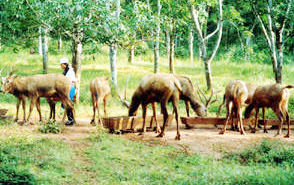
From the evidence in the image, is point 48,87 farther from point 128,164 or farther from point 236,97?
point 236,97

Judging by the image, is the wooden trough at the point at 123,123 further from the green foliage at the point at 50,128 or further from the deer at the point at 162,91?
the green foliage at the point at 50,128

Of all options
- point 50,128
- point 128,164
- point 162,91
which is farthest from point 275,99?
point 50,128

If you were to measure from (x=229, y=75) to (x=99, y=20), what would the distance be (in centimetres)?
1381

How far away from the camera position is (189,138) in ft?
32.8

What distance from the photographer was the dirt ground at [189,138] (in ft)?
29.6

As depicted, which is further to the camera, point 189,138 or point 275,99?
point 275,99

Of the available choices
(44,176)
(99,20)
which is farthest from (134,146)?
(99,20)

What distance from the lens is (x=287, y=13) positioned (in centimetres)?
1349

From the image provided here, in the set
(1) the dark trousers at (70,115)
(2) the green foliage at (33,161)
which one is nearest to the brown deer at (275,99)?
(1) the dark trousers at (70,115)

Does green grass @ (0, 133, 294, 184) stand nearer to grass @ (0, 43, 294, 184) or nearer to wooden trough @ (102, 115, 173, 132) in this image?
grass @ (0, 43, 294, 184)

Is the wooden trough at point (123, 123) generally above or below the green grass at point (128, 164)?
above

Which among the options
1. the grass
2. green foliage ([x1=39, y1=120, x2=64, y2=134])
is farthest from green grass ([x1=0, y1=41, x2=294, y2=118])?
the grass

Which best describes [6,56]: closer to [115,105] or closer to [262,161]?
[115,105]

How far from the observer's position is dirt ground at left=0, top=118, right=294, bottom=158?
355 inches
